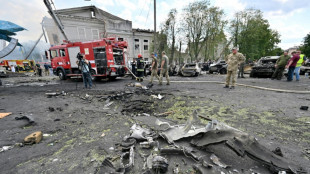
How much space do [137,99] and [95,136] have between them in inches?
88.4

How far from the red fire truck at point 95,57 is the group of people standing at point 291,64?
1039 centimetres

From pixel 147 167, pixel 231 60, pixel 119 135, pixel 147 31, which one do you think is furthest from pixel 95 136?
pixel 147 31

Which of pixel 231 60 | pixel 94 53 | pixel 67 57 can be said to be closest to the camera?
pixel 231 60

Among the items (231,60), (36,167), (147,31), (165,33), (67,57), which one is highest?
(147,31)

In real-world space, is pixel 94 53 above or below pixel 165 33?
below

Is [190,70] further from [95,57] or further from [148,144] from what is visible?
[148,144]

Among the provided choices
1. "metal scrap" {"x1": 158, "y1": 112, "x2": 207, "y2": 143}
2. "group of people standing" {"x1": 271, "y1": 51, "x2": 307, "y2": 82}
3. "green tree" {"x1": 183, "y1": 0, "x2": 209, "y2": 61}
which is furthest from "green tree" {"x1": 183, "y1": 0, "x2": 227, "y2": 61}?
"metal scrap" {"x1": 158, "y1": 112, "x2": 207, "y2": 143}

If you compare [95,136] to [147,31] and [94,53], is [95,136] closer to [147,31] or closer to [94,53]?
[94,53]

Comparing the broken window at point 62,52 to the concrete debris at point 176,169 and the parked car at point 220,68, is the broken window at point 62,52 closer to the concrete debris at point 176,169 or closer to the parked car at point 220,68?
the concrete debris at point 176,169

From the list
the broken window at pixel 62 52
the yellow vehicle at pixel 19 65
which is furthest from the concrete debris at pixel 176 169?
the yellow vehicle at pixel 19 65

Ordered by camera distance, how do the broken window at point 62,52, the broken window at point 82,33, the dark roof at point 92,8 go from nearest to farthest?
the broken window at point 62,52
the dark roof at point 92,8
the broken window at point 82,33

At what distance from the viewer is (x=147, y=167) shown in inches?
62.3

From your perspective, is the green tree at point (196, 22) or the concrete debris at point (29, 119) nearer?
the concrete debris at point (29, 119)

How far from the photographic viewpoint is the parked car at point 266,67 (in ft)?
30.0
